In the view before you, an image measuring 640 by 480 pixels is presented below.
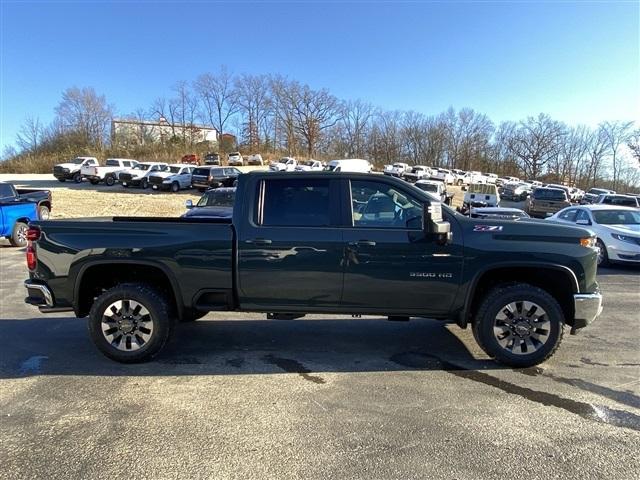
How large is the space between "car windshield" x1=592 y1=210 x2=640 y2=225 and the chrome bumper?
1213 cm

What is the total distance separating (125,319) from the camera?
4.48m

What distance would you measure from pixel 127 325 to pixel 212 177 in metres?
27.8

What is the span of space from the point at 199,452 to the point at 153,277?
→ 7.31ft

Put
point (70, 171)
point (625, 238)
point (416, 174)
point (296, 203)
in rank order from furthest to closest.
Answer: point (416, 174) → point (70, 171) → point (625, 238) → point (296, 203)

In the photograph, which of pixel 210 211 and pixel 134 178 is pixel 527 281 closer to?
pixel 210 211

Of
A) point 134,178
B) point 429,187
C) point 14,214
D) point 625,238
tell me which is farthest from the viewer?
point 134,178

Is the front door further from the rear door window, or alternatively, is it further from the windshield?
the windshield

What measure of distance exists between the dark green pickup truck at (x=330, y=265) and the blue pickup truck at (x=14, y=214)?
1029 centimetres

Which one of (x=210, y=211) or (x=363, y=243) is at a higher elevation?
(x=210, y=211)

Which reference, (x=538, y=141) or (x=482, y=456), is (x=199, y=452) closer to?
(x=482, y=456)

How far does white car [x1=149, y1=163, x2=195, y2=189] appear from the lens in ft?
105

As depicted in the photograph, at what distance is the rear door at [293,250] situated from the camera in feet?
14.2

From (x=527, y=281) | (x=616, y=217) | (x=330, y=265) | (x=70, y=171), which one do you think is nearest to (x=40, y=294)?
(x=330, y=265)

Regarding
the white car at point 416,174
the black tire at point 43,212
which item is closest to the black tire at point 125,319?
the black tire at point 43,212
